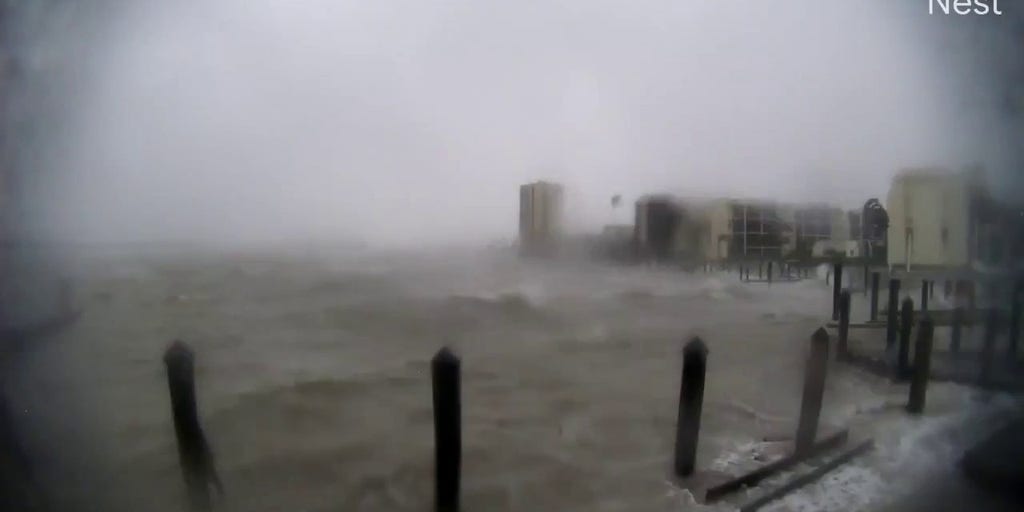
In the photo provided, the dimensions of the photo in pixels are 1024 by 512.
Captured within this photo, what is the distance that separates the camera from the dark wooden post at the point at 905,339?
4.38 ft

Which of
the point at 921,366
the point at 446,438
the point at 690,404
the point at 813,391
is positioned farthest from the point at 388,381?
the point at 921,366

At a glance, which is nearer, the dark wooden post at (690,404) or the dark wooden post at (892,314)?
the dark wooden post at (690,404)

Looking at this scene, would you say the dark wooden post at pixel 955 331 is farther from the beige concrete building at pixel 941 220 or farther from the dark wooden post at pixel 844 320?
the dark wooden post at pixel 844 320

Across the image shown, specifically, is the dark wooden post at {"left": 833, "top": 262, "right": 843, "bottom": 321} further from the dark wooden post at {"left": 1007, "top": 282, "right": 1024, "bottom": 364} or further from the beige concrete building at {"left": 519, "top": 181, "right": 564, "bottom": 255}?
the beige concrete building at {"left": 519, "top": 181, "right": 564, "bottom": 255}

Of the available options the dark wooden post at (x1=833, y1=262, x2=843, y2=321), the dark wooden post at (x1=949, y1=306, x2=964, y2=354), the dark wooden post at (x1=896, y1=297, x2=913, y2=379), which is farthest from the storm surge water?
the dark wooden post at (x1=949, y1=306, x2=964, y2=354)

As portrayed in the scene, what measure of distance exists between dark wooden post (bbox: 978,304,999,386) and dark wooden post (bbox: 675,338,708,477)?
2.28 ft

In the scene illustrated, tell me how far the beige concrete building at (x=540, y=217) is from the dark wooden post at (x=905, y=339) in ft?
2.60

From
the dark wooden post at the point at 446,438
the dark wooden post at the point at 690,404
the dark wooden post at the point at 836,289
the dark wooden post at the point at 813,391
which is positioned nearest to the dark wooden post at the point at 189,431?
the dark wooden post at the point at 446,438

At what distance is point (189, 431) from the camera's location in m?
1.14

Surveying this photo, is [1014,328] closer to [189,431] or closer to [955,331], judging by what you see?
[955,331]

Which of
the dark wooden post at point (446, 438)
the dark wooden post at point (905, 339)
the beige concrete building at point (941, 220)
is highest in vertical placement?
the beige concrete building at point (941, 220)

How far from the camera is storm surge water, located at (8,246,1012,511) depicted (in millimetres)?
1148

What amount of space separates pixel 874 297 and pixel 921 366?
202mm

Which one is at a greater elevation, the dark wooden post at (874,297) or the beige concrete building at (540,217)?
the beige concrete building at (540,217)
